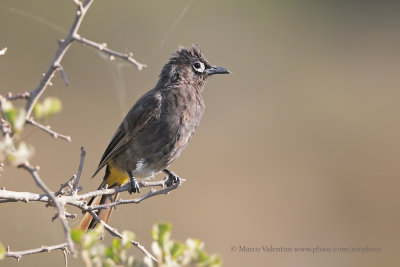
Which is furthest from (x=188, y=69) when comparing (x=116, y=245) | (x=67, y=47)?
(x=116, y=245)

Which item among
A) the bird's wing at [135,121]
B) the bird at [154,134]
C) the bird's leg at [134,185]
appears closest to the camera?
the bird's leg at [134,185]

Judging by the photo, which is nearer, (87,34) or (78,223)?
(78,223)

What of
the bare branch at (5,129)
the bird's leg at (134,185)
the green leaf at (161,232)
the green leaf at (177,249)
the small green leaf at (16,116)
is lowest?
the bird's leg at (134,185)

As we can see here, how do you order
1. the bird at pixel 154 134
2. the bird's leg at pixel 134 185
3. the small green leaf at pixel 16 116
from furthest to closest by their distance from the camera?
1. the bird at pixel 154 134
2. the bird's leg at pixel 134 185
3. the small green leaf at pixel 16 116

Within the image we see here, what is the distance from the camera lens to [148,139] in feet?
14.2

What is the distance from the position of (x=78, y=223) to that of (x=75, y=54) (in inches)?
295

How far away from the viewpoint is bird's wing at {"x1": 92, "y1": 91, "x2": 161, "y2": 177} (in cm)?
438

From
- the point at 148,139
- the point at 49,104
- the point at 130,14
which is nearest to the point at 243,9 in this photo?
the point at 130,14

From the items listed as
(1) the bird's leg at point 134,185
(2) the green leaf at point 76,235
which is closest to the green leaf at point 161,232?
(2) the green leaf at point 76,235

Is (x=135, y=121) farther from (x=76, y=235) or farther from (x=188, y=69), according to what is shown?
(x=76, y=235)

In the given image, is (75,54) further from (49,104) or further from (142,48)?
(49,104)

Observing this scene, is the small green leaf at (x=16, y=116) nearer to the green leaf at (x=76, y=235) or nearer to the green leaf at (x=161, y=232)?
the green leaf at (x=76, y=235)

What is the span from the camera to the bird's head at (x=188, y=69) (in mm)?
4715

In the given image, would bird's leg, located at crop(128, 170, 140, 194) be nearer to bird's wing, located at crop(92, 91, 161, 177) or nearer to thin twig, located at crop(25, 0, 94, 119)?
bird's wing, located at crop(92, 91, 161, 177)
